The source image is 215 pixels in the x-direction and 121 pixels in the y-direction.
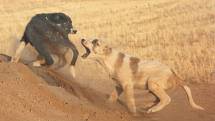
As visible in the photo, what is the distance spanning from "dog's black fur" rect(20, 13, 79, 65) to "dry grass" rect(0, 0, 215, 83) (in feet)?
10.4

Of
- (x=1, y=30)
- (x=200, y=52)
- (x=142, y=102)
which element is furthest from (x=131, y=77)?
(x=1, y=30)

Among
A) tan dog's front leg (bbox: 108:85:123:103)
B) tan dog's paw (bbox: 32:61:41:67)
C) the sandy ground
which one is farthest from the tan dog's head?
tan dog's paw (bbox: 32:61:41:67)

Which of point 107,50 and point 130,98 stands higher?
point 107,50

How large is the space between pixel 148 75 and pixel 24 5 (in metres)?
19.5

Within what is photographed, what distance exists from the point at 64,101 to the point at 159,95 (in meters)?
1.96

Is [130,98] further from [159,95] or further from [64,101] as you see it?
[64,101]

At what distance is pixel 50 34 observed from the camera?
576 inches

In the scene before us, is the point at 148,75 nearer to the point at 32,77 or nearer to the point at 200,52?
the point at 32,77

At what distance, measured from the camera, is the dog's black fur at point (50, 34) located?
571 inches

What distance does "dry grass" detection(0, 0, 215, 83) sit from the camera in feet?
59.2

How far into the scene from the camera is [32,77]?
12.5 meters

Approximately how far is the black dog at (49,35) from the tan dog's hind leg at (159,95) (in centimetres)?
277

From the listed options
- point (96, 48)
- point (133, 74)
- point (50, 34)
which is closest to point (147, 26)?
point (50, 34)

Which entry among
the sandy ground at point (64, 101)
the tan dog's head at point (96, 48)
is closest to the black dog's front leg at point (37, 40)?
the sandy ground at point (64, 101)
